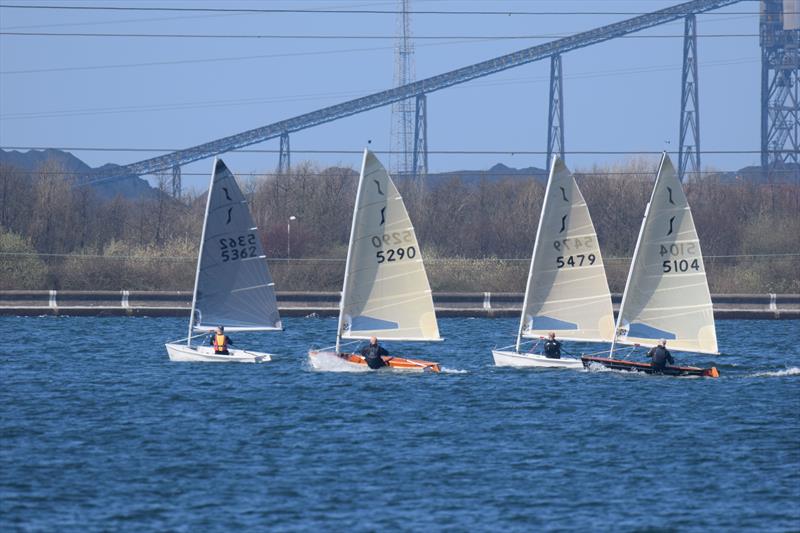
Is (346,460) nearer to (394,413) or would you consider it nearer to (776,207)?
(394,413)

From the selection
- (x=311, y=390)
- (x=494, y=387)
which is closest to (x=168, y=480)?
(x=311, y=390)

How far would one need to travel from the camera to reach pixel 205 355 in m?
42.2

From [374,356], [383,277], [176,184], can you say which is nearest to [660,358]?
[374,356]

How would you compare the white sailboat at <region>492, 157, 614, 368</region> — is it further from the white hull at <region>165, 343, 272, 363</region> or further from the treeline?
the treeline

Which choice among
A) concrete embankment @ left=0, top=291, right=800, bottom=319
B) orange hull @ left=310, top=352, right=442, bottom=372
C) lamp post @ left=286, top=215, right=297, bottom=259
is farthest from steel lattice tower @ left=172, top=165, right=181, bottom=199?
orange hull @ left=310, top=352, right=442, bottom=372

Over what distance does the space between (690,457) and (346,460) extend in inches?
273

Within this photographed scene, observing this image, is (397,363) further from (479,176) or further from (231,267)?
(479,176)

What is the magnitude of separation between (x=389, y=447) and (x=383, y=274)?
10444 millimetres

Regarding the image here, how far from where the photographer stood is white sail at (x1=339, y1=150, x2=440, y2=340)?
3919cm

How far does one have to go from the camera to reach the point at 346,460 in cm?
2814

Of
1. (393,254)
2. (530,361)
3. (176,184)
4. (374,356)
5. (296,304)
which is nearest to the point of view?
(374,356)

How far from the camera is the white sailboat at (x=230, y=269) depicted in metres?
42.1

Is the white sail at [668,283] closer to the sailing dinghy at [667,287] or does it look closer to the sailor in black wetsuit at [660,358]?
the sailing dinghy at [667,287]

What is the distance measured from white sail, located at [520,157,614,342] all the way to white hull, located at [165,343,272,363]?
8.04m
